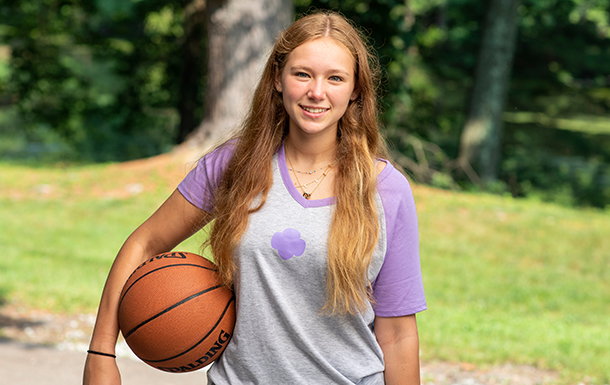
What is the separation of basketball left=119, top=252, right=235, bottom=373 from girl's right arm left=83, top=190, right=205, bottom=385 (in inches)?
1.5

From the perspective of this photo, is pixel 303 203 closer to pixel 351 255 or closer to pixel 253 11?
pixel 351 255

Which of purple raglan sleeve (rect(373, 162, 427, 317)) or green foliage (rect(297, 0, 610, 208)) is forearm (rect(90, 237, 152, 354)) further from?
green foliage (rect(297, 0, 610, 208))

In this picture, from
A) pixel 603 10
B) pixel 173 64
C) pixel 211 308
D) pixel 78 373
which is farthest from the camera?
pixel 603 10

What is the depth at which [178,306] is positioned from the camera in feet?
7.43

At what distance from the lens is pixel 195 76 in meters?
15.1

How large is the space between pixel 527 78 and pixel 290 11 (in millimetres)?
18955

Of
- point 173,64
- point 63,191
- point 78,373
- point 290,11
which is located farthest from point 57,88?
point 78,373

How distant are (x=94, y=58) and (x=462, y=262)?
13.5 meters

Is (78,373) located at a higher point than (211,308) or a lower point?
lower

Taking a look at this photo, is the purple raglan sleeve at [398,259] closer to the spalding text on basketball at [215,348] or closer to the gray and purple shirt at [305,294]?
the gray and purple shirt at [305,294]

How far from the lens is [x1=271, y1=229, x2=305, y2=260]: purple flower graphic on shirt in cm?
204

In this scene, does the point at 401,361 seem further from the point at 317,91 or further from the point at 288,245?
the point at 317,91

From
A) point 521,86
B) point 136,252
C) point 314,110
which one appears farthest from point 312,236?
point 521,86

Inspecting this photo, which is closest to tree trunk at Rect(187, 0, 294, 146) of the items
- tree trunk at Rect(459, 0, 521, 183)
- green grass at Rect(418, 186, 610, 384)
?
green grass at Rect(418, 186, 610, 384)
